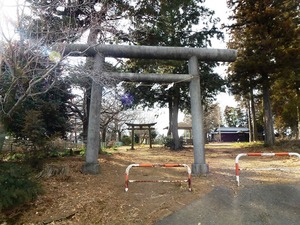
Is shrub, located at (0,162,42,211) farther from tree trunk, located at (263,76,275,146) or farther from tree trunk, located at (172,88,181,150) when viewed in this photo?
tree trunk, located at (263,76,275,146)

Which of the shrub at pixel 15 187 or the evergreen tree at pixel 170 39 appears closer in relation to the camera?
the shrub at pixel 15 187

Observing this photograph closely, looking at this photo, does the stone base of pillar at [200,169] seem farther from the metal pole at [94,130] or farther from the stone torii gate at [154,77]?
the metal pole at [94,130]

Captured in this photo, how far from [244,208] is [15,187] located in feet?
15.4

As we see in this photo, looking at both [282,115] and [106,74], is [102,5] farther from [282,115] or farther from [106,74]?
[282,115]

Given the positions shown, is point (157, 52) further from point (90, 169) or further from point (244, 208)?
point (244, 208)

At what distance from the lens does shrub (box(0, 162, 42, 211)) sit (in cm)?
500

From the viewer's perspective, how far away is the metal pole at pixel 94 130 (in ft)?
24.9

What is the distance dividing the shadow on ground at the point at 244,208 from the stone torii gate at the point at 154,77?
1.68 meters

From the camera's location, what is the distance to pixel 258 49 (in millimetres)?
14914

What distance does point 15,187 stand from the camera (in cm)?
533

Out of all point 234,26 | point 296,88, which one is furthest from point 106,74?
point 296,88

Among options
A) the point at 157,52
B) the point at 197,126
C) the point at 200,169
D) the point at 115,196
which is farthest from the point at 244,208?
the point at 157,52

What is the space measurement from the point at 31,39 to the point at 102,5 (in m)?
3.34

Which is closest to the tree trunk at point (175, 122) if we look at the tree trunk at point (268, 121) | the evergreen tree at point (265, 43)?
the evergreen tree at point (265, 43)
